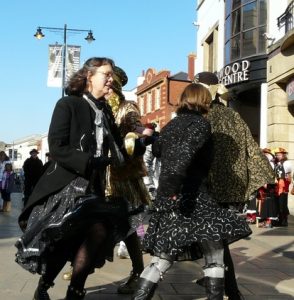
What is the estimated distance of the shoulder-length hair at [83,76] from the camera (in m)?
3.79

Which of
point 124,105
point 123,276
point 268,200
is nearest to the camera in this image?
point 124,105

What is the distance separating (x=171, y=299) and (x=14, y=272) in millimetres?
1851

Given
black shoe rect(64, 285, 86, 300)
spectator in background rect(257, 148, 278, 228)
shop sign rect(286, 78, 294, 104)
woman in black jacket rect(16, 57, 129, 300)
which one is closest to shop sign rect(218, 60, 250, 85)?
shop sign rect(286, 78, 294, 104)

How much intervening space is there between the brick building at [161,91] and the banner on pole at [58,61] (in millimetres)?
21970

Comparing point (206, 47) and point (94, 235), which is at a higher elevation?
point (206, 47)

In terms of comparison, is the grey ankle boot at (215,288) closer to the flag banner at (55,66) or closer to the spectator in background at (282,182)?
the spectator in background at (282,182)

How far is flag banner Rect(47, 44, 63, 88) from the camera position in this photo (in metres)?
21.2

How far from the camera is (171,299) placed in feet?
14.6

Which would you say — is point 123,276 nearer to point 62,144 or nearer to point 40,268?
point 40,268

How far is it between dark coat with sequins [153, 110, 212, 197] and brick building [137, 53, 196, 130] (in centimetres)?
3947

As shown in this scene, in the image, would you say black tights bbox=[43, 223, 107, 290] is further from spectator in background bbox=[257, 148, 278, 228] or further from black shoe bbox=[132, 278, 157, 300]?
spectator in background bbox=[257, 148, 278, 228]

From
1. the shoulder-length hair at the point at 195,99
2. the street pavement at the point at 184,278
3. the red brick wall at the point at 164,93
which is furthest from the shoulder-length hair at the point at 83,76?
the red brick wall at the point at 164,93

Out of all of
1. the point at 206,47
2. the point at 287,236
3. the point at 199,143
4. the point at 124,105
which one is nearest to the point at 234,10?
the point at 206,47

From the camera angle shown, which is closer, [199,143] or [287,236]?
[199,143]
